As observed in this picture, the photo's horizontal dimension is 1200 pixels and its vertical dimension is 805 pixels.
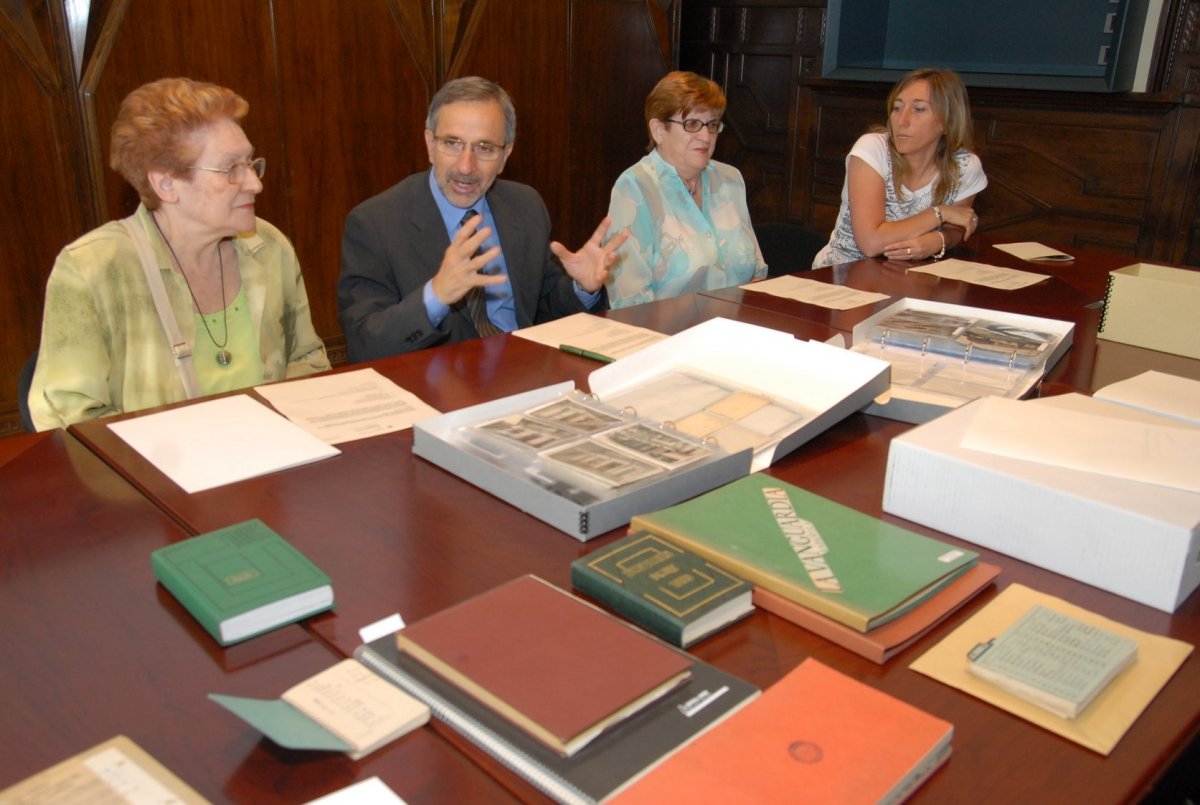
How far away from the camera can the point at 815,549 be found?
1.07m

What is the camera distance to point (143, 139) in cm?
186

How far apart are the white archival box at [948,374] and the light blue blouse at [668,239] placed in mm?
889

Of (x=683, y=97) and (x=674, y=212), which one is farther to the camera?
(x=674, y=212)

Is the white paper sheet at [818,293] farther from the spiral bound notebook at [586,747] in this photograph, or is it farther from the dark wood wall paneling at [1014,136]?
the dark wood wall paneling at [1014,136]

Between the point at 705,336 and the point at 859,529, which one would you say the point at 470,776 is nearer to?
the point at 859,529

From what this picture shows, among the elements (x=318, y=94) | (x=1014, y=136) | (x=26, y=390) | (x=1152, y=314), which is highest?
(x=318, y=94)

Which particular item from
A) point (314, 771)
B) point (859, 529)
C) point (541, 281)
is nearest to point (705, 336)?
point (859, 529)

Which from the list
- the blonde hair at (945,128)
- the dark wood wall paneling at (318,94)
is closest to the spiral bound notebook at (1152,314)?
the blonde hair at (945,128)

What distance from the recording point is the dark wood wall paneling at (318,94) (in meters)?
3.34

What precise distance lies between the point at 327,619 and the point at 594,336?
1.06 metres

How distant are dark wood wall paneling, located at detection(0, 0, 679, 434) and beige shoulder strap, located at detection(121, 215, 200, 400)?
75.1 inches

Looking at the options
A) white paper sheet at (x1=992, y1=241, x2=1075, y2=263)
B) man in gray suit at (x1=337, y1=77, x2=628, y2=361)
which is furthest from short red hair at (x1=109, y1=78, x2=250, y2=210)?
white paper sheet at (x1=992, y1=241, x2=1075, y2=263)

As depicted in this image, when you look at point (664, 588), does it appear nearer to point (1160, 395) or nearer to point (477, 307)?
point (1160, 395)

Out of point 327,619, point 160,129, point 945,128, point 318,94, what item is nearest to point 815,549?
point 327,619
